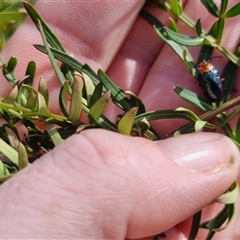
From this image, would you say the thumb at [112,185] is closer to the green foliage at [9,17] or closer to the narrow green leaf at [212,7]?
the narrow green leaf at [212,7]

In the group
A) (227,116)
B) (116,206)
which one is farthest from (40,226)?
A: (227,116)

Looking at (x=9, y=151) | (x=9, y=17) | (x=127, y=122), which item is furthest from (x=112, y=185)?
(x=9, y=17)

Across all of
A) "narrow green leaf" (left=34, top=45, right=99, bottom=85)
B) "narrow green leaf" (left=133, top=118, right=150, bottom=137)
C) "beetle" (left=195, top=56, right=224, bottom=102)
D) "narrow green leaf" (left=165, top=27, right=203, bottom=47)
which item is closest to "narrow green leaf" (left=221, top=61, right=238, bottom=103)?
"beetle" (left=195, top=56, right=224, bottom=102)

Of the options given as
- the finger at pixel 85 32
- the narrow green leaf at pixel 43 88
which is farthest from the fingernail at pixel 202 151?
the finger at pixel 85 32

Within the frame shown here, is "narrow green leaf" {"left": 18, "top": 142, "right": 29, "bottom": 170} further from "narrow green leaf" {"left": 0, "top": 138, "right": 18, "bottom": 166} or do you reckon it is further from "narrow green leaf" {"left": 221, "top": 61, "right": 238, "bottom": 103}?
"narrow green leaf" {"left": 221, "top": 61, "right": 238, "bottom": 103}

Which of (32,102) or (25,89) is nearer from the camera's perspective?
(32,102)

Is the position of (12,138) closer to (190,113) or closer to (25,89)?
(25,89)
